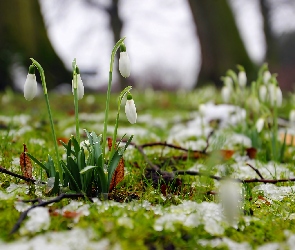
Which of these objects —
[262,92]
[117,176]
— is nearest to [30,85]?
[117,176]

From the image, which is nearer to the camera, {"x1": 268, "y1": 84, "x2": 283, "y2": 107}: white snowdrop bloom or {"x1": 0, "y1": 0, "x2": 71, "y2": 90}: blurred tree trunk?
{"x1": 268, "y1": 84, "x2": 283, "y2": 107}: white snowdrop bloom

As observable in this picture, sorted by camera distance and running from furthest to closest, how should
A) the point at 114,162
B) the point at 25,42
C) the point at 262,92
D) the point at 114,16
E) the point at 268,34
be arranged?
the point at 268,34, the point at 114,16, the point at 25,42, the point at 262,92, the point at 114,162

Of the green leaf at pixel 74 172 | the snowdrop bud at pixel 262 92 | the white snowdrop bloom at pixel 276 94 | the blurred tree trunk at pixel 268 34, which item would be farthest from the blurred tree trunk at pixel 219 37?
the green leaf at pixel 74 172

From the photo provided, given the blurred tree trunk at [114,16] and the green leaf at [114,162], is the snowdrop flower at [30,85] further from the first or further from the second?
the blurred tree trunk at [114,16]

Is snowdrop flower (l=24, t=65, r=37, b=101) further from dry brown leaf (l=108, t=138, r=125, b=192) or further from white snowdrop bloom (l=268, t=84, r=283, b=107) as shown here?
white snowdrop bloom (l=268, t=84, r=283, b=107)

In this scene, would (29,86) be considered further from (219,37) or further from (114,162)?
(219,37)

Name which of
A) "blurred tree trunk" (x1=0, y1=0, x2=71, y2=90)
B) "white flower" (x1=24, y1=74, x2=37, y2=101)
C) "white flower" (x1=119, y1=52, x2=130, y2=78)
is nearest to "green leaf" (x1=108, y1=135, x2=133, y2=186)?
"white flower" (x1=119, y1=52, x2=130, y2=78)
